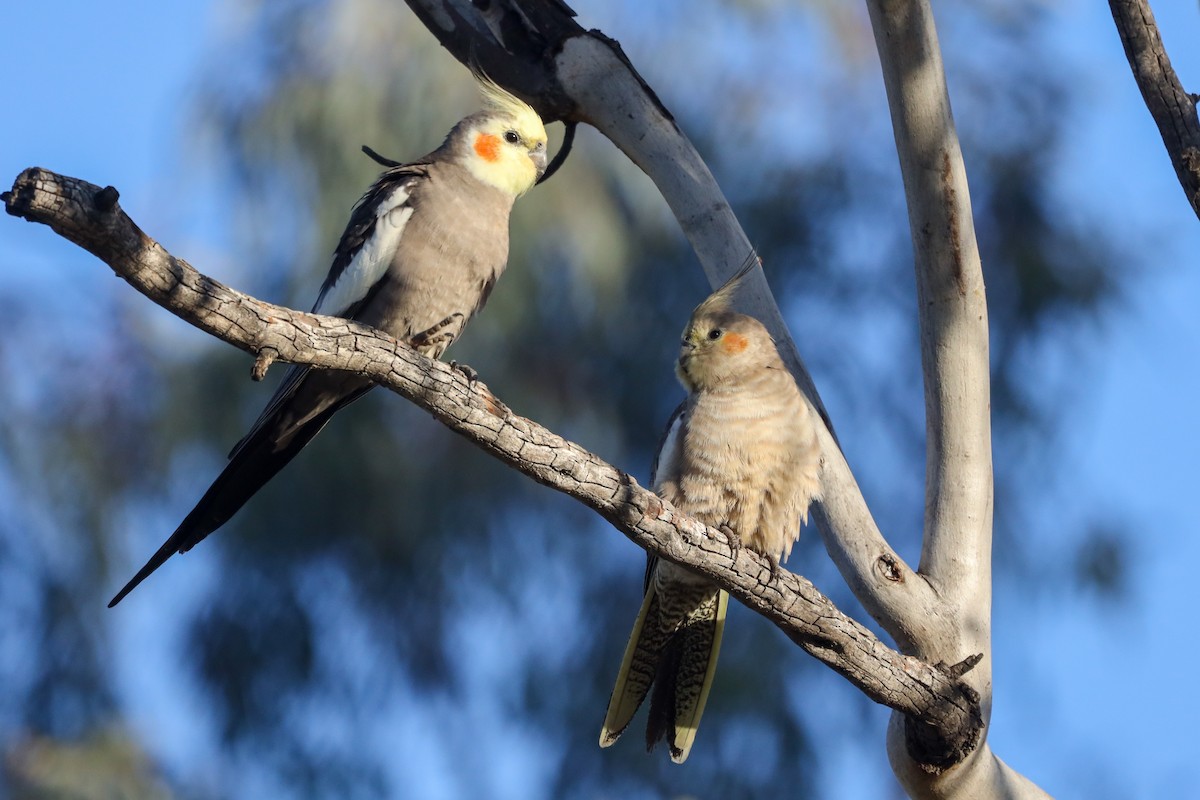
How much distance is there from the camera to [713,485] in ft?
9.11

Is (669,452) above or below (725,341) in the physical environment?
below

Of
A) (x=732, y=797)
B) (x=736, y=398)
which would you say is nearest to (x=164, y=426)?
(x=732, y=797)

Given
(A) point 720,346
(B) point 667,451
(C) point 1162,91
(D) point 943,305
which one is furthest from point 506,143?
(C) point 1162,91

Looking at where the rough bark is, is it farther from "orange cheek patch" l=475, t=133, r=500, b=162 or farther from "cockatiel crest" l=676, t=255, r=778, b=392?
"orange cheek patch" l=475, t=133, r=500, b=162

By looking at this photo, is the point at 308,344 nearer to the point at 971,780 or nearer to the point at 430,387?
the point at 430,387

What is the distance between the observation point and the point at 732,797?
5.21 m

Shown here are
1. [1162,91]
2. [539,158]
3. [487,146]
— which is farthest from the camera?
[539,158]

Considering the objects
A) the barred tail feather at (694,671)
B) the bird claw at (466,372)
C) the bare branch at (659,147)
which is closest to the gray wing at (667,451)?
the barred tail feather at (694,671)

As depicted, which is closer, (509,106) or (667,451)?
(667,451)

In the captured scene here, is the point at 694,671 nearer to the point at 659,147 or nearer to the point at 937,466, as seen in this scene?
the point at 937,466

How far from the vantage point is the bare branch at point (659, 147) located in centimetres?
260

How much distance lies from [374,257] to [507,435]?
3.27 feet

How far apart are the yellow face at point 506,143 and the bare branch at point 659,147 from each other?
52 millimetres

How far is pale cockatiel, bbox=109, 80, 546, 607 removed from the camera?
110 inches
